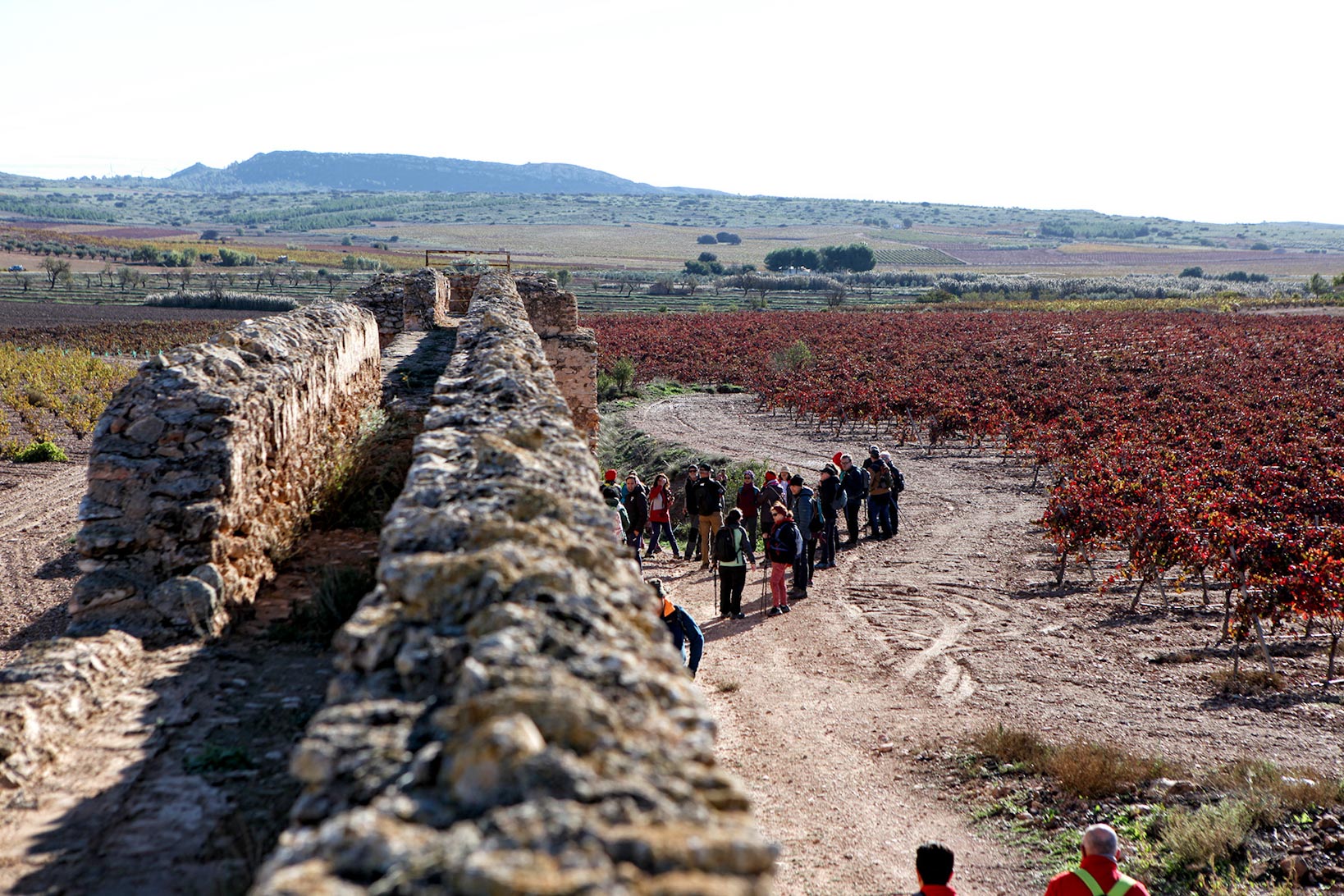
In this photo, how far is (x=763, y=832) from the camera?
7250 mm

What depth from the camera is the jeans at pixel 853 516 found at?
15.9m

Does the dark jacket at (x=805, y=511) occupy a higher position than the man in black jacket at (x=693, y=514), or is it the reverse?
the dark jacket at (x=805, y=511)

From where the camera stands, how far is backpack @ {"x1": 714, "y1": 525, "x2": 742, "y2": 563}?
38.3 feet

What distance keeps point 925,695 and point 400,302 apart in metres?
11.5

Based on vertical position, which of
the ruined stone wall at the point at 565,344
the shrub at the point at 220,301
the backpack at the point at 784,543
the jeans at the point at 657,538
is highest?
the ruined stone wall at the point at 565,344

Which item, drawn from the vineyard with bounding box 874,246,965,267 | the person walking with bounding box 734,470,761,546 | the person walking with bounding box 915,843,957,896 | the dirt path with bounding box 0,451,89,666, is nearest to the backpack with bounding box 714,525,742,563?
the person walking with bounding box 734,470,761,546

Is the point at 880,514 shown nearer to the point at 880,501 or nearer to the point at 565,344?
the point at 880,501

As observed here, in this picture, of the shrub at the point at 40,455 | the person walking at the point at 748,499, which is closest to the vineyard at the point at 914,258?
the shrub at the point at 40,455

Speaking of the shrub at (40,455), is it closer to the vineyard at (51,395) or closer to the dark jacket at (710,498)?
the vineyard at (51,395)

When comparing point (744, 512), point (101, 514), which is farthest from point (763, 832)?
point (744, 512)

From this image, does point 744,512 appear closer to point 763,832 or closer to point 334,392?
point 334,392

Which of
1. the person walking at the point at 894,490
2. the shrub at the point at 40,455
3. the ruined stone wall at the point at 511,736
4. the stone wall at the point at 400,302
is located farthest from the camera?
the shrub at the point at 40,455

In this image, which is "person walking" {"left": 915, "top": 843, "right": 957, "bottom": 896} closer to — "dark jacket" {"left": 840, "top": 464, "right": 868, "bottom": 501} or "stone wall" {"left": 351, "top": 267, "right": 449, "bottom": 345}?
"dark jacket" {"left": 840, "top": 464, "right": 868, "bottom": 501}

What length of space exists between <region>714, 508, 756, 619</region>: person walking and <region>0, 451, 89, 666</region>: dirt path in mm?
7069
